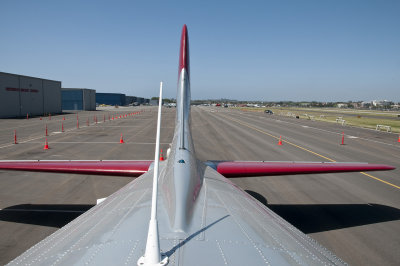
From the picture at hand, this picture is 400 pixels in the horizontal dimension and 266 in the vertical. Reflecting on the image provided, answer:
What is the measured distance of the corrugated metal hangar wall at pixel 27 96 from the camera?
42.4 meters

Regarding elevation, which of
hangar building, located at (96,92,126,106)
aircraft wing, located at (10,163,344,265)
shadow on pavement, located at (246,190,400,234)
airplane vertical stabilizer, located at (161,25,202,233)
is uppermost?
hangar building, located at (96,92,126,106)

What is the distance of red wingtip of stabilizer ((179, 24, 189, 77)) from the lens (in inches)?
297

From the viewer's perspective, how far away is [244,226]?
2.94 m

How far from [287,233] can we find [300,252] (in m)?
0.44

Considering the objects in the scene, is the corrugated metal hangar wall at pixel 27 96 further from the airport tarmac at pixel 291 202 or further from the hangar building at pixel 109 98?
the hangar building at pixel 109 98

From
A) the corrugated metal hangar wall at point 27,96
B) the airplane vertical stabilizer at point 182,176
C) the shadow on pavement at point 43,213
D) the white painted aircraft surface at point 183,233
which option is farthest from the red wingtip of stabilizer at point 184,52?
the corrugated metal hangar wall at point 27,96

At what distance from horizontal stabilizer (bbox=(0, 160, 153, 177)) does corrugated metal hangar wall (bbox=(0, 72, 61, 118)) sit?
45.1 metres

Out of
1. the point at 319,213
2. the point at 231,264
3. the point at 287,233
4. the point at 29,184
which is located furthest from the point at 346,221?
the point at 29,184

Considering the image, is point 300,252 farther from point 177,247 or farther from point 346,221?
point 346,221

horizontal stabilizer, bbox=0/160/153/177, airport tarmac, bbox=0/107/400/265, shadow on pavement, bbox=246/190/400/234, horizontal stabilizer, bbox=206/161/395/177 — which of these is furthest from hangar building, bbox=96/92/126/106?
horizontal stabilizer, bbox=206/161/395/177

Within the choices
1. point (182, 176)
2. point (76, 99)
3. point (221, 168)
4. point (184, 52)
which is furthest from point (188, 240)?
point (76, 99)

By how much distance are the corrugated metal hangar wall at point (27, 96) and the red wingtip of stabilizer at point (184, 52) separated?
151 feet

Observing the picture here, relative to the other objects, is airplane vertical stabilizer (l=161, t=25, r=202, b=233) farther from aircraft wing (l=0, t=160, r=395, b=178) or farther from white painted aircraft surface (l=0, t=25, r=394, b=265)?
aircraft wing (l=0, t=160, r=395, b=178)

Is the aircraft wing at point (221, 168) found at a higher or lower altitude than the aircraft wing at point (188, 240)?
lower
